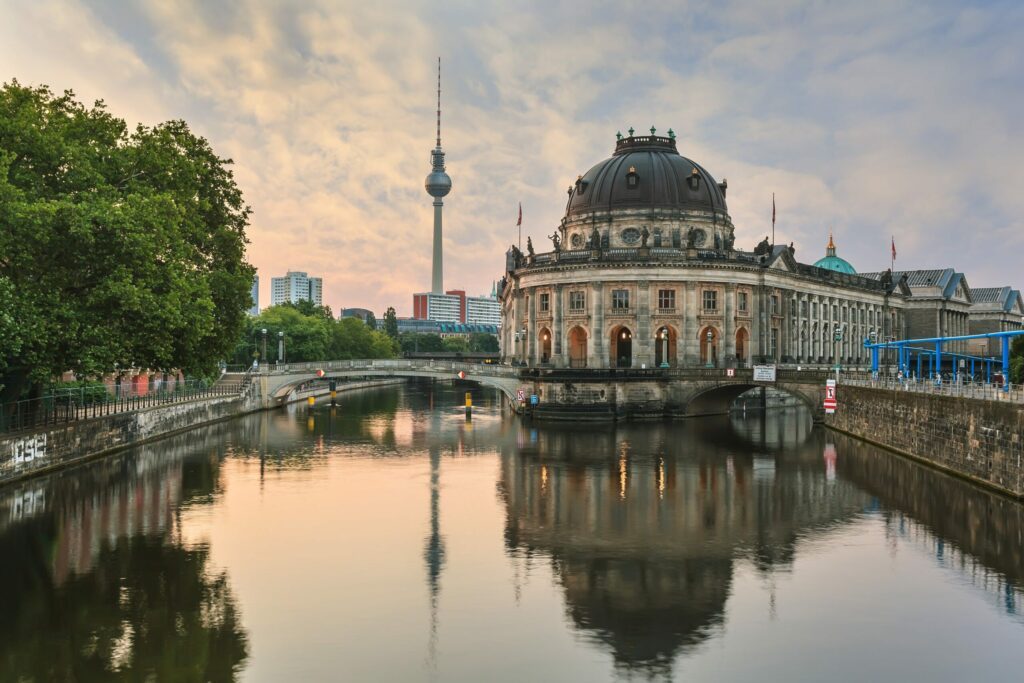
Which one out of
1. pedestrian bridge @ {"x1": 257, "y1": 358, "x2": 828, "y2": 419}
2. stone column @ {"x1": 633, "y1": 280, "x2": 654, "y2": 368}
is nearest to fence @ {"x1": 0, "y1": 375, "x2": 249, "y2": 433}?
pedestrian bridge @ {"x1": 257, "y1": 358, "x2": 828, "y2": 419}

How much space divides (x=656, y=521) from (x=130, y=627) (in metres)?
21.7

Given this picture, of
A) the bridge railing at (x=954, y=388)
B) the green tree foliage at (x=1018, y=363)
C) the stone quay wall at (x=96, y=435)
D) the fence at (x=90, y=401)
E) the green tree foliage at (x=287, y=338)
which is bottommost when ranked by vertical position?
the stone quay wall at (x=96, y=435)

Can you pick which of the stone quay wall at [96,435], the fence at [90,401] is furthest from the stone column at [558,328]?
the fence at [90,401]

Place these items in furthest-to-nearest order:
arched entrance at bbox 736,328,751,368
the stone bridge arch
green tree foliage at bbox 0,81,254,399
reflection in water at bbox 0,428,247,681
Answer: arched entrance at bbox 736,328,751,368 → the stone bridge arch → green tree foliage at bbox 0,81,254,399 → reflection in water at bbox 0,428,247,681

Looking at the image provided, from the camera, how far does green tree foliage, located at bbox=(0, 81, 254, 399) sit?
40.4 meters

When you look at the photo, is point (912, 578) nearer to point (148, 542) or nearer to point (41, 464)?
point (148, 542)

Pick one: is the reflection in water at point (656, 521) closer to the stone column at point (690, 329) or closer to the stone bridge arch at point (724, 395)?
the stone bridge arch at point (724, 395)

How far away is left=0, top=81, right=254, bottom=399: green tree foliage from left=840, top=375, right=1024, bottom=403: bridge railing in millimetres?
41277

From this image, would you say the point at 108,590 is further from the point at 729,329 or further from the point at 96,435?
the point at 729,329

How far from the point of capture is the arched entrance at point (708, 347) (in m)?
98.5

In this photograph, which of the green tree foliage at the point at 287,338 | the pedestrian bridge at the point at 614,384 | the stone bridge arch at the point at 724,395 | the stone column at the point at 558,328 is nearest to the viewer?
the stone bridge arch at the point at 724,395

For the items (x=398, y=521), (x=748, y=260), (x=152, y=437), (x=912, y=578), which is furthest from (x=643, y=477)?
(x=748, y=260)

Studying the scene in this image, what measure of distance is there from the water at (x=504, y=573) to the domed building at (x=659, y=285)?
43.2 meters

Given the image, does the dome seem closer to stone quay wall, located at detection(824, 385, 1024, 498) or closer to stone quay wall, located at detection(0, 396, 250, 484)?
stone quay wall, located at detection(824, 385, 1024, 498)
